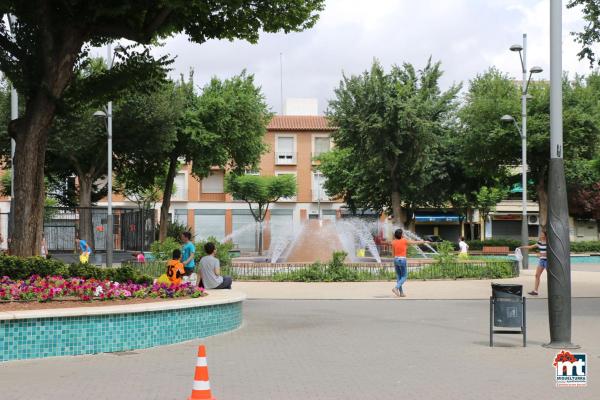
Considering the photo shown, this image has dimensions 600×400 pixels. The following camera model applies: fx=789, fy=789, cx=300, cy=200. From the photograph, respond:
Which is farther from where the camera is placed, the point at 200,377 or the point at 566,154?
the point at 566,154

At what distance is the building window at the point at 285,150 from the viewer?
6444cm

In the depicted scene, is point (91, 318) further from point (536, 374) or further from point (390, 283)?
point (390, 283)

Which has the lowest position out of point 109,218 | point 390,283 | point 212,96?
point 390,283

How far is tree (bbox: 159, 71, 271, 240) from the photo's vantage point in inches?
1608

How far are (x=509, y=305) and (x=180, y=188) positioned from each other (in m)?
54.5

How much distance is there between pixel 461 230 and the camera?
65.5 metres

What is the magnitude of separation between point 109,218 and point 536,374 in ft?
76.4

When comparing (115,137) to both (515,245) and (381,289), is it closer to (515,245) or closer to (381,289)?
(381,289)

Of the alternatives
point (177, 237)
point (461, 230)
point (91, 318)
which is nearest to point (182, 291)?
point (91, 318)

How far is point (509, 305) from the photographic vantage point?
34.4 feet

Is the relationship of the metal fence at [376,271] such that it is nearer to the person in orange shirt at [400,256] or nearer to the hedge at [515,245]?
the person in orange shirt at [400,256]

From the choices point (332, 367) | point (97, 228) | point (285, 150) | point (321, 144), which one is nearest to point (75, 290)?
point (332, 367)

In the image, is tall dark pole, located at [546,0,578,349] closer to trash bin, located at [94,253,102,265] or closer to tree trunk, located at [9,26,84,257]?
tree trunk, located at [9,26,84,257]

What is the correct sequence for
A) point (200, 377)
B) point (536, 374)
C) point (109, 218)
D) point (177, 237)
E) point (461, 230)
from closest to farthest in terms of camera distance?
point (200, 377) → point (536, 374) → point (109, 218) → point (177, 237) → point (461, 230)
